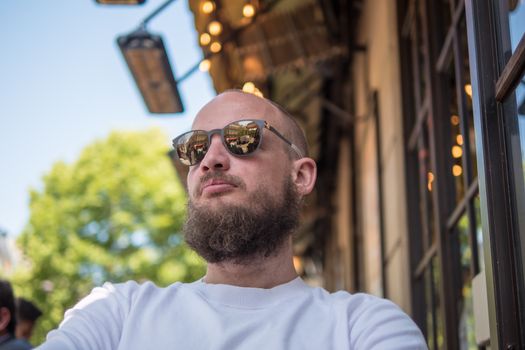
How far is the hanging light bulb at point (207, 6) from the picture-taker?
653 centimetres

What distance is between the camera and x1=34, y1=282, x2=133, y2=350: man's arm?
2209 millimetres

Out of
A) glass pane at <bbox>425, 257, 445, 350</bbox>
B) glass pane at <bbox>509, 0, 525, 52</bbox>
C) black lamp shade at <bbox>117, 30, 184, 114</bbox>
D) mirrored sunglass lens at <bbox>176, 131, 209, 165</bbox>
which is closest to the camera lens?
glass pane at <bbox>509, 0, 525, 52</bbox>

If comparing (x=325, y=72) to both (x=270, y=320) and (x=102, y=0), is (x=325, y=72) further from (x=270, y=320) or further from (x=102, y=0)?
(x=270, y=320)

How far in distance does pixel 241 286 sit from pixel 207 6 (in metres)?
4.39

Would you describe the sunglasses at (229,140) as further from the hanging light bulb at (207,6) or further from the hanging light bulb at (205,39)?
the hanging light bulb at (205,39)

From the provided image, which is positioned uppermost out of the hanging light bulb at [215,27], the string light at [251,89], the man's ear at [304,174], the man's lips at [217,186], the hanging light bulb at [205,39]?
the hanging light bulb at [215,27]

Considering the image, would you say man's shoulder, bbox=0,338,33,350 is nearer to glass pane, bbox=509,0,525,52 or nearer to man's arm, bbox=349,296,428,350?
man's arm, bbox=349,296,428,350

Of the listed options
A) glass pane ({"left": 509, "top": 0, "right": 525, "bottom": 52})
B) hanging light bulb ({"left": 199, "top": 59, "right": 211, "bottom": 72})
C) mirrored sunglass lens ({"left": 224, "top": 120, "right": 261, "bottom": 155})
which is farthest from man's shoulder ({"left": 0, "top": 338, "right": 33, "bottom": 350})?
glass pane ({"left": 509, "top": 0, "right": 525, "bottom": 52})

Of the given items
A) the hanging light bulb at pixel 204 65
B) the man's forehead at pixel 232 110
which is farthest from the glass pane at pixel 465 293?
the hanging light bulb at pixel 204 65

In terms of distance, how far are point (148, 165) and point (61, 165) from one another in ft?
8.82

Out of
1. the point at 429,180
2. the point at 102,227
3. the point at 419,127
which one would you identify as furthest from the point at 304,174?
the point at 102,227

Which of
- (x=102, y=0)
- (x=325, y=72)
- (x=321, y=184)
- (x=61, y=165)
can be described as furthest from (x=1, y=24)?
(x=102, y=0)

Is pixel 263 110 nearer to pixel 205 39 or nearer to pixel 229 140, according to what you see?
pixel 229 140

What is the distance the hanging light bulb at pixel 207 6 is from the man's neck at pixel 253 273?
168 inches
